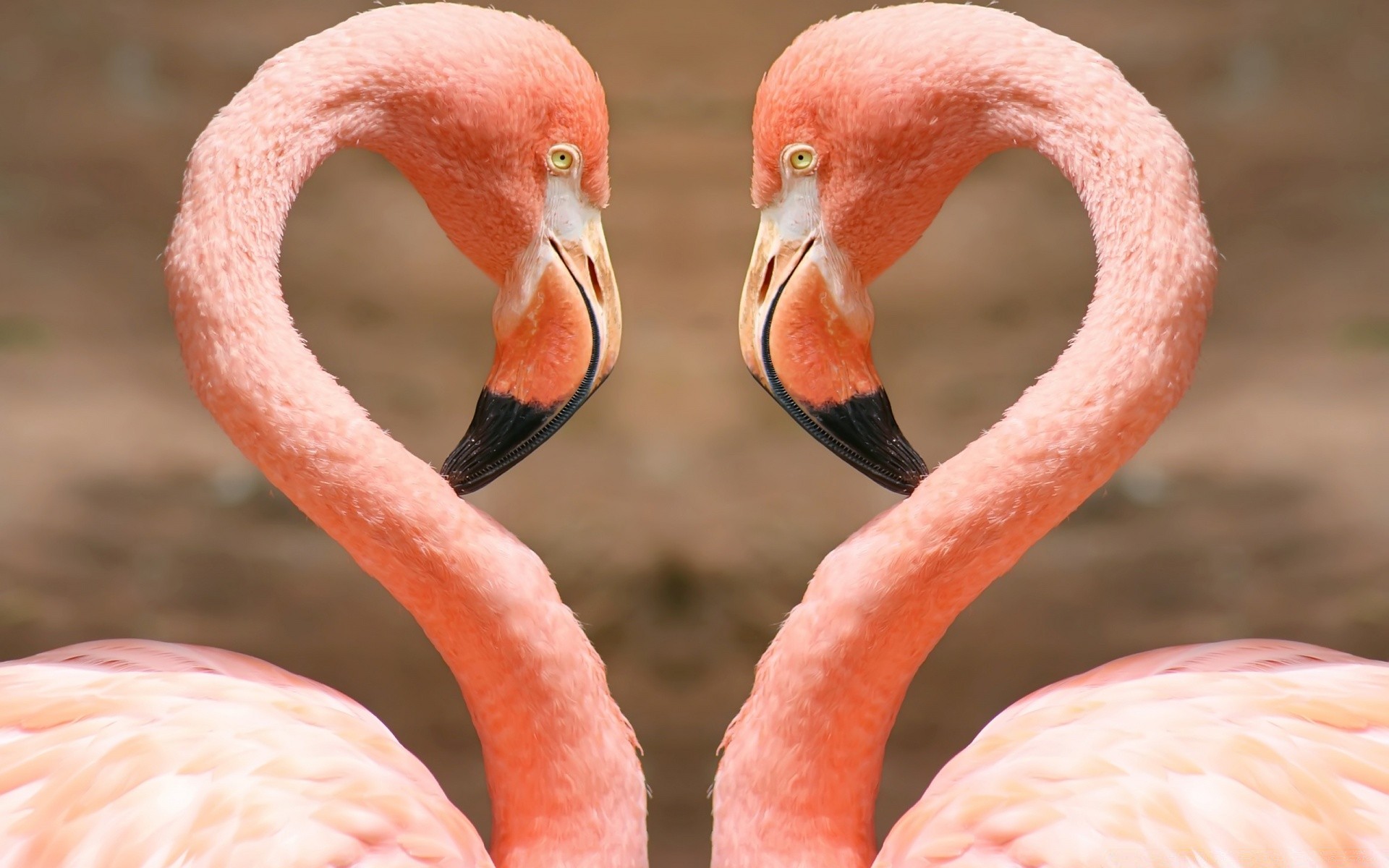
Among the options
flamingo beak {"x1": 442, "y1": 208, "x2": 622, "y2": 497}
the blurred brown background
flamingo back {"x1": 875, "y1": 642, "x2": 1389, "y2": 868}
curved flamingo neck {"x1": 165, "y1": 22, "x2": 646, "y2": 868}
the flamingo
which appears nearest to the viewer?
flamingo back {"x1": 875, "y1": 642, "x2": 1389, "y2": 868}

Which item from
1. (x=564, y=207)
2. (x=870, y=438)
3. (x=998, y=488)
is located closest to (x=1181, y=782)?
Answer: (x=998, y=488)

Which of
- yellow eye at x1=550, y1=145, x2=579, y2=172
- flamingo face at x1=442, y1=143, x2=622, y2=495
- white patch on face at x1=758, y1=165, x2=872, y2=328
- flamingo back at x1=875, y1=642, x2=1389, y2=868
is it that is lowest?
flamingo back at x1=875, y1=642, x2=1389, y2=868

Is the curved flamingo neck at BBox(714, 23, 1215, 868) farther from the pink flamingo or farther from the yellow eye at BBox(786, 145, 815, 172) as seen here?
the yellow eye at BBox(786, 145, 815, 172)

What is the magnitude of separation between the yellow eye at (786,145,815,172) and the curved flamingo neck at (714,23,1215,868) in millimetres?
213

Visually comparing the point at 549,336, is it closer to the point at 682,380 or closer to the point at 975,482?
the point at 975,482

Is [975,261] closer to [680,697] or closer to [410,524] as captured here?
[680,697]

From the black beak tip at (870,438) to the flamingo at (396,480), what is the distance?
0.31m

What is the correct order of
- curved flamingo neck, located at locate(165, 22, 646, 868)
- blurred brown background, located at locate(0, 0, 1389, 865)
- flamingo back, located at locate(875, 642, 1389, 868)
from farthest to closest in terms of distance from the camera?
blurred brown background, located at locate(0, 0, 1389, 865) → curved flamingo neck, located at locate(165, 22, 646, 868) → flamingo back, located at locate(875, 642, 1389, 868)

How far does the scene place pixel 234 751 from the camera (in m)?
1.47

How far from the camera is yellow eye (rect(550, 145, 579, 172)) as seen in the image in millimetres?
1680

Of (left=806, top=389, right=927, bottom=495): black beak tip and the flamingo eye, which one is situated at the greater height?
the flamingo eye

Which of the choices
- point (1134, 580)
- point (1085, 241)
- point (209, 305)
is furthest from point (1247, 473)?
point (209, 305)

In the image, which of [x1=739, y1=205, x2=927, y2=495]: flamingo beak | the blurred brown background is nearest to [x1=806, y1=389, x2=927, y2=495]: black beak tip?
[x1=739, y1=205, x2=927, y2=495]: flamingo beak

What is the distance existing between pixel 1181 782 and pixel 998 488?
42 cm
